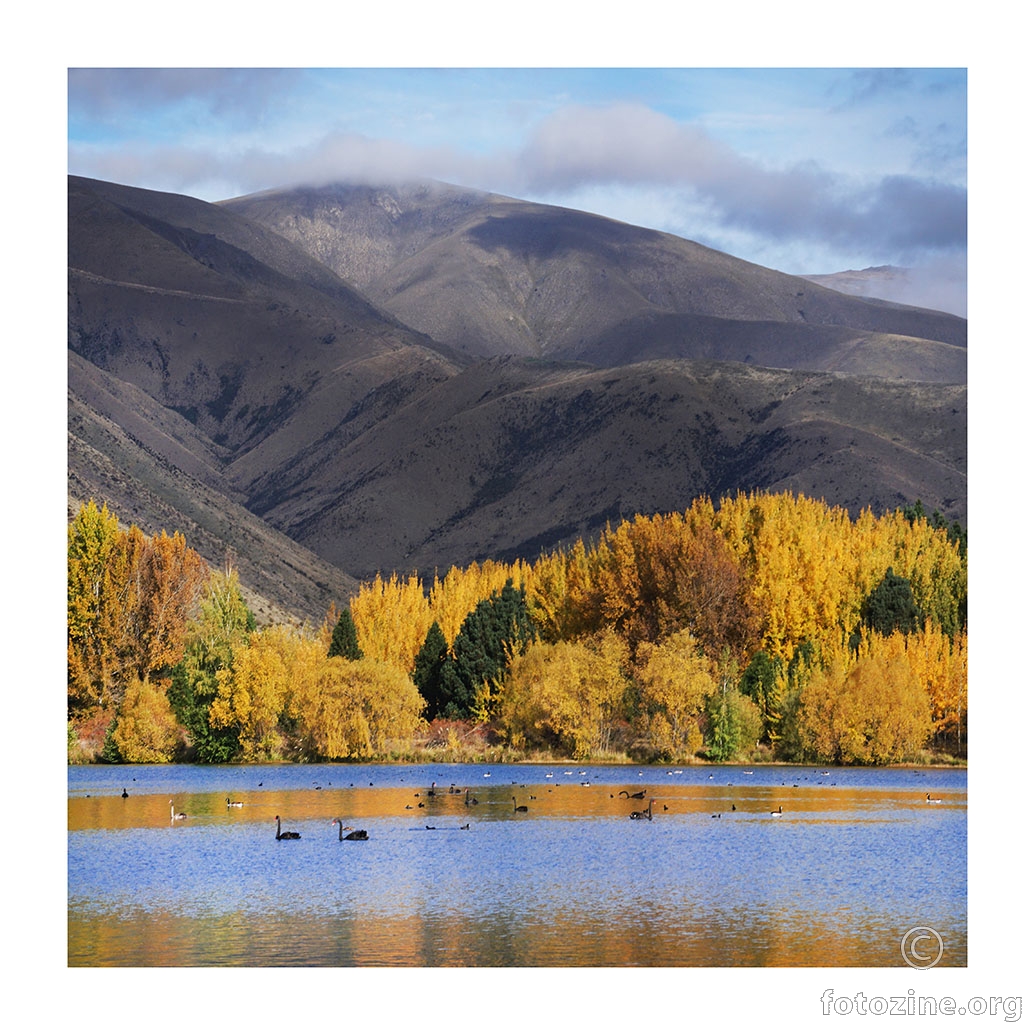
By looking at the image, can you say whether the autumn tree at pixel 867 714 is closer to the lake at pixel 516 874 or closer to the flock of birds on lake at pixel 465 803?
the lake at pixel 516 874

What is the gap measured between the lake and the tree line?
8.55 meters

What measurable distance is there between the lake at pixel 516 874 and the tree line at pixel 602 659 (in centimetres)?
855

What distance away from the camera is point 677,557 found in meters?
78.8

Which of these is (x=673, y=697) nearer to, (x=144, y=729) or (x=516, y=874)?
(x=144, y=729)

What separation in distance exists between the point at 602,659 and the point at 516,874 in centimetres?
3320

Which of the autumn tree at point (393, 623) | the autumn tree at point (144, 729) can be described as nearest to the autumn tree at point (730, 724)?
the autumn tree at point (393, 623)

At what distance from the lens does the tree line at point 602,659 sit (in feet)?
218

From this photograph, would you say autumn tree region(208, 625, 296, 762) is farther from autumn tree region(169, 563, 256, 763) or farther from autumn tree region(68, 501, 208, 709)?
autumn tree region(68, 501, 208, 709)

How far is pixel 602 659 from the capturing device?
226ft

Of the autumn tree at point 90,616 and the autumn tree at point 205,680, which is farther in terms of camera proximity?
the autumn tree at point 90,616
